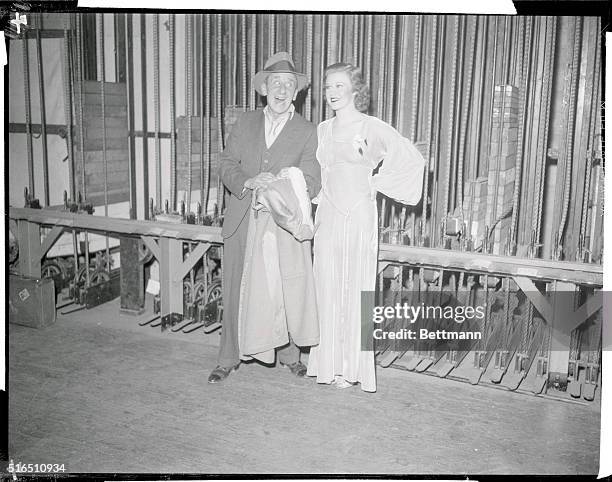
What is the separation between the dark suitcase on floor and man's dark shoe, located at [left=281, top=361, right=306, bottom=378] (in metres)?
2.07

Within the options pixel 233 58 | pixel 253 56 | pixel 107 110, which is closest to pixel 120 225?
pixel 107 110

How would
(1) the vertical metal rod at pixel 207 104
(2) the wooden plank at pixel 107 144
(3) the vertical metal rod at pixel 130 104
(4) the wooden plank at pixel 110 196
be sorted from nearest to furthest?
(1) the vertical metal rod at pixel 207 104 → (3) the vertical metal rod at pixel 130 104 → (2) the wooden plank at pixel 107 144 → (4) the wooden plank at pixel 110 196

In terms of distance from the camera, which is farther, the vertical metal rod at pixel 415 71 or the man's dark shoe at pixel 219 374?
the man's dark shoe at pixel 219 374

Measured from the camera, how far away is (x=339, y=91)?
4.32 m

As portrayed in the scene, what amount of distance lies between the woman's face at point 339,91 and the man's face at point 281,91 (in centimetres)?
23

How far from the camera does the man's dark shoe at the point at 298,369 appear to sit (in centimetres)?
473

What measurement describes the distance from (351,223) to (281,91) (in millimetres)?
965

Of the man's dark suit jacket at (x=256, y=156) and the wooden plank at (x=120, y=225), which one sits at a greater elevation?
the man's dark suit jacket at (x=256, y=156)

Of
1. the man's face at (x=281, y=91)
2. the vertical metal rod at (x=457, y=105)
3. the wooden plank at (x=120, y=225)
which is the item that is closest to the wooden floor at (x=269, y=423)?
the wooden plank at (x=120, y=225)

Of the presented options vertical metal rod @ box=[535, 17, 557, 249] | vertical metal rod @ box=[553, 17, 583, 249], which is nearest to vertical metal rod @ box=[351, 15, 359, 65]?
vertical metal rod @ box=[535, 17, 557, 249]

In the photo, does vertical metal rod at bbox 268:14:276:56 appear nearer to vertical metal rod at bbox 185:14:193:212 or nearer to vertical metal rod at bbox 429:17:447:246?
vertical metal rod at bbox 185:14:193:212

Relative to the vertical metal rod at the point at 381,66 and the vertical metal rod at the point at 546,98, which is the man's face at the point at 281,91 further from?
the vertical metal rod at the point at 546,98

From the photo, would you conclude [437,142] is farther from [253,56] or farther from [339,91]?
[253,56]

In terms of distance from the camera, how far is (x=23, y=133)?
5.39m
